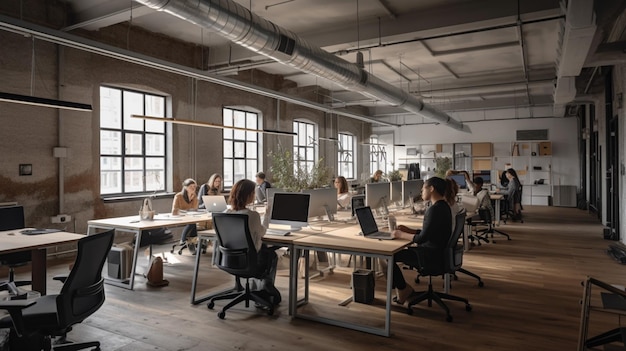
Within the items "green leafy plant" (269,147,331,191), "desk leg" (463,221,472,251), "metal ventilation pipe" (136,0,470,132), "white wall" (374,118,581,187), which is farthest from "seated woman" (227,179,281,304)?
"white wall" (374,118,581,187)

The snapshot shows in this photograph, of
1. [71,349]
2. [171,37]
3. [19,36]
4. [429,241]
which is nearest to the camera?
[71,349]

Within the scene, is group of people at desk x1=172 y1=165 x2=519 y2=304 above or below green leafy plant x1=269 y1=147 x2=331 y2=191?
below

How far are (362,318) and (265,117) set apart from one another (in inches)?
304

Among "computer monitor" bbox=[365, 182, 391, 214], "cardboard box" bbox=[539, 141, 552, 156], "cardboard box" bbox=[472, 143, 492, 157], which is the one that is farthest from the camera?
"cardboard box" bbox=[472, 143, 492, 157]

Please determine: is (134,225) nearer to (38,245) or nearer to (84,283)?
(38,245)

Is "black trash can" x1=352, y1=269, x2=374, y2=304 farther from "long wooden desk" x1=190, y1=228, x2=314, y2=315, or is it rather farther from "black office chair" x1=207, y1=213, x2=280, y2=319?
"black office chair" x1=207, y1=213, x2=280, y2=319

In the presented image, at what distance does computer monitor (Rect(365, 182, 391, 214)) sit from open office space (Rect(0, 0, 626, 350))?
2.93 feet

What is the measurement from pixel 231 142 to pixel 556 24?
6894mm

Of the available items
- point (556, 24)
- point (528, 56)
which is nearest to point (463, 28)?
point (556, 24)

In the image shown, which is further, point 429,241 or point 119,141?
point 119,141

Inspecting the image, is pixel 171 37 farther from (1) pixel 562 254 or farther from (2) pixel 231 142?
(1) pixel 562 254

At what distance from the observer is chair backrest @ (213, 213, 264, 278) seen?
387cm

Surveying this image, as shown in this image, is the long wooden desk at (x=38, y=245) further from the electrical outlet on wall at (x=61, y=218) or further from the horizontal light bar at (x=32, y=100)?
the electrical outlet on wall at (x=61, y=218)

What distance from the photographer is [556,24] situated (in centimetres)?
706
